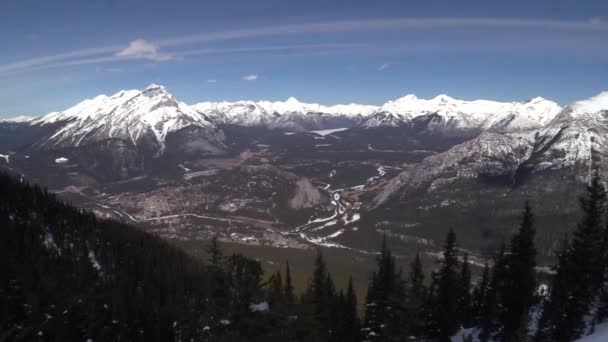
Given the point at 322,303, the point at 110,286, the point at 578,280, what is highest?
the point at 578,280

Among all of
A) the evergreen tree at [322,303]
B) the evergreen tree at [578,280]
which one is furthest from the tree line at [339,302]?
the evergreen tree at [322,303]

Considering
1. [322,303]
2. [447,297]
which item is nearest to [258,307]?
[447,297]

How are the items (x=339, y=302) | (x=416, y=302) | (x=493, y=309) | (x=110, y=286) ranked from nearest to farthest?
(x=416, y=302) < (x=493, y=309) < (x=339, y=302) < (x=110, y=286)

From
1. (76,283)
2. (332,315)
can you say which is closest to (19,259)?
(76,283)

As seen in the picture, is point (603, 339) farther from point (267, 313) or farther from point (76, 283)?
point (76, 283)

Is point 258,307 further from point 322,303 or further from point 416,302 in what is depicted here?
point 322,303

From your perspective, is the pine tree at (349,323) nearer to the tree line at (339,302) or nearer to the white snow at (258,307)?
the tree line at (339,302)
